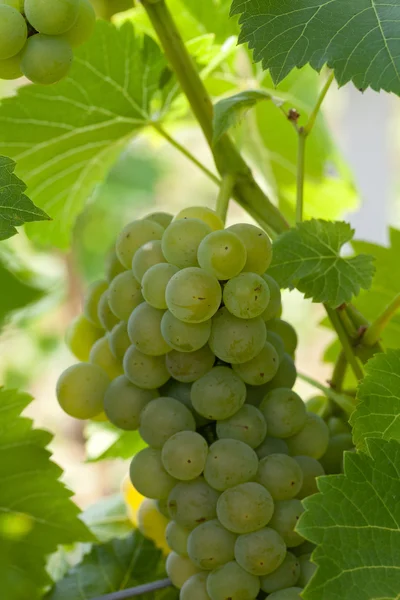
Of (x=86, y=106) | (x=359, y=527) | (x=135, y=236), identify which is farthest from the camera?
(x=86, y=106)

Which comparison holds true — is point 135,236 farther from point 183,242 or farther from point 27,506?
point 27,506

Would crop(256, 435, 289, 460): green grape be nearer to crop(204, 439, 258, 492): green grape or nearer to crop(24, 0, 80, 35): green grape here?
crop(204, 439, 258, 492): green grape

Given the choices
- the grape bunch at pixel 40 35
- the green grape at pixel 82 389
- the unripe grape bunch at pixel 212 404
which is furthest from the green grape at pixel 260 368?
the grape bunch at pixel 40 35

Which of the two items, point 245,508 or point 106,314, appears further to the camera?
point 106,314

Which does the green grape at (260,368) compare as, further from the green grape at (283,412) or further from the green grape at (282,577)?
the green grape at (282,577)

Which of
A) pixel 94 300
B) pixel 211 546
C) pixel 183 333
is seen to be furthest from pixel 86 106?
pixel 211 546
